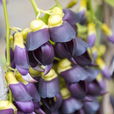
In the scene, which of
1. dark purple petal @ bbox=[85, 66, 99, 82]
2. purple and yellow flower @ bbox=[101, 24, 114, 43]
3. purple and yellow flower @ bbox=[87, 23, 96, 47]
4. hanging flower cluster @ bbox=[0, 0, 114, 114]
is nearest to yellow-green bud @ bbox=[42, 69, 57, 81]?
hanging flower cluster @ bbox=[0, 0, 114, 114]

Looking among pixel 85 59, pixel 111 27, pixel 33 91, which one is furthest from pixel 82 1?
pixel 33 91

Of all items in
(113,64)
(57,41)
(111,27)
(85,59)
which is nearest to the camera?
(57,41)

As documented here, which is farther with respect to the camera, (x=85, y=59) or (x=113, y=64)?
(x=113, y=64)

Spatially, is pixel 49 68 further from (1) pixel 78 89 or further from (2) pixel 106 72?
(2) pixel 106 72

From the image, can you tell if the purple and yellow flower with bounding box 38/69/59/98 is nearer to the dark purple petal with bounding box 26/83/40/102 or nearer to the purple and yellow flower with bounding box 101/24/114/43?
the dark purple petal with bounding box 26/83/40/102

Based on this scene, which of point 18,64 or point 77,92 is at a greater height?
point 18,64

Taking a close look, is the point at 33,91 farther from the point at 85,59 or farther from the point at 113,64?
the point at 113,64
